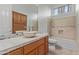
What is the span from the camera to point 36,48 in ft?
4.56

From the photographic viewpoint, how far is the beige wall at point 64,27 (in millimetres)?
1305

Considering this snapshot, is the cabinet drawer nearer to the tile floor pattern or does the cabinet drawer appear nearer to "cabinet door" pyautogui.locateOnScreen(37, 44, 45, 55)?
"cabinet door" pyautogui.locateOnScreen(37, 44, 45, 55)

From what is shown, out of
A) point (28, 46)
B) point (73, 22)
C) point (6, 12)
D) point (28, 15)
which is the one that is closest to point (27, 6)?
point (28, 15)

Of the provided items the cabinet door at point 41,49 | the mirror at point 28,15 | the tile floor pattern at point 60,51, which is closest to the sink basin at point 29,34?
the mirror at point 28,15

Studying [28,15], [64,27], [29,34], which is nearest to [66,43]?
[64,27]

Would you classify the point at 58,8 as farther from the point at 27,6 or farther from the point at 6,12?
the point at 6,12

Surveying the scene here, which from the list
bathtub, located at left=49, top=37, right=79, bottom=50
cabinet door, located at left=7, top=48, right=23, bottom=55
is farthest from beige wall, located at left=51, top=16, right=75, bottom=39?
cabinet door, located at left=7, top=48, right=23, bottom=55

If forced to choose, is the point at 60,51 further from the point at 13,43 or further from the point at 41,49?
the point at 13,43

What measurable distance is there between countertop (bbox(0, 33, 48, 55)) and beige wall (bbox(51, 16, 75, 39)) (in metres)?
0.16

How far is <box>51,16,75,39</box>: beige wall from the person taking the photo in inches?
51.4

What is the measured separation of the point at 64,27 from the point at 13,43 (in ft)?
2.15

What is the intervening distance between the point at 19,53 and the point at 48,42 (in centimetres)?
41

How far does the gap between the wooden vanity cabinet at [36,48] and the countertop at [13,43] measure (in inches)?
1.9

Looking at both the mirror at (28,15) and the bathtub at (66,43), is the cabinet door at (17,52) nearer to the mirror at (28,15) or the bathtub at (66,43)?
the mirror at (28,15)
